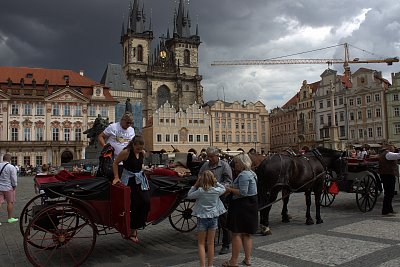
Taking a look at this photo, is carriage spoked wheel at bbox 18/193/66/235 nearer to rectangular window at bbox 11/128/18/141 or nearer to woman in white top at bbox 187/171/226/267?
woman in white top at bbox 187/171/226/267

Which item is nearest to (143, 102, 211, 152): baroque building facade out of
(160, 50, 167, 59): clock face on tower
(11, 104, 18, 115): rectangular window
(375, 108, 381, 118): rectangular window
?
(11, 104, 18, 115): rectangular window

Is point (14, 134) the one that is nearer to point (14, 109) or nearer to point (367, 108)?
point (14, 109)

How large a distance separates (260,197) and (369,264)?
104 inches

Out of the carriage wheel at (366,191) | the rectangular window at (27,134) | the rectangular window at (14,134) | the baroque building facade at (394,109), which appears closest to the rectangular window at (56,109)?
the rectangular window at (27,134)

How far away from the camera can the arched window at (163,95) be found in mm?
82062

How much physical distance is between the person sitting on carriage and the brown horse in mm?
2233

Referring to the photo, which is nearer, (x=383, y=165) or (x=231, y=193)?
(x=231, y=193)

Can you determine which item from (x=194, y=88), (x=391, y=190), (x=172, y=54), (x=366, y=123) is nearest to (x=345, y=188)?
(x=391, y=190)

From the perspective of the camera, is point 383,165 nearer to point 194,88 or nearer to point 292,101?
point 292,101

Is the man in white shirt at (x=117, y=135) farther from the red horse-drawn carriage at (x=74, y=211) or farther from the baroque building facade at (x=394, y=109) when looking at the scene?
the baroque building facade at (x=394, y=109)

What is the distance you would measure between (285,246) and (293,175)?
2.17 meters

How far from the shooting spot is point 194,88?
84938 millimetres

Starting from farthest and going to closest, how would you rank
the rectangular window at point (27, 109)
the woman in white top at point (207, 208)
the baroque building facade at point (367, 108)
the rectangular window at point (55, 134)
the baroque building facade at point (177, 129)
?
the baroque building facade at point (177, 129), the rectangular window at point (55, 134), the baroque building facade at point (367, 108), the rectangular window at point (27, 109), the woman in white top at point (207, 208)

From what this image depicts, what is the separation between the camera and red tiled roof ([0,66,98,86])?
5741 centimetres
